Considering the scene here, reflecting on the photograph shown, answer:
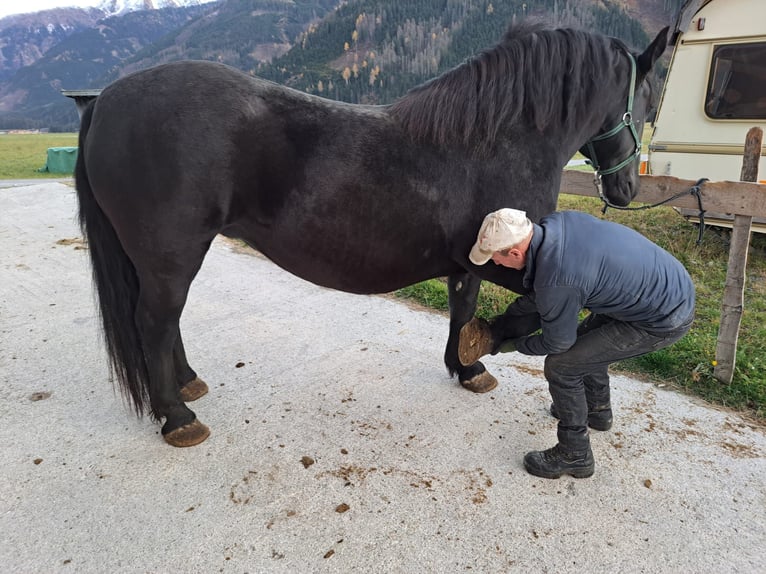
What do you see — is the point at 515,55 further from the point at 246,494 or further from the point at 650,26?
the point at 650,26

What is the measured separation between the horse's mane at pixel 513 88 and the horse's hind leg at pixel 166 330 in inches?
53.7

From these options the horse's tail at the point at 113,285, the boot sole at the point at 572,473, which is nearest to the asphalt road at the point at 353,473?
the boot sole at the point at 572,473

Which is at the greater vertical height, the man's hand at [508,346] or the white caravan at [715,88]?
the white caravan at [715,88]

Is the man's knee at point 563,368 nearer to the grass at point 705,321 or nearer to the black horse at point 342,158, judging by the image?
the black horse at point 342,158

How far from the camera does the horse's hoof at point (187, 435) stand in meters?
2.59

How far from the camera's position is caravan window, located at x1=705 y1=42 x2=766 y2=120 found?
18.2 feet

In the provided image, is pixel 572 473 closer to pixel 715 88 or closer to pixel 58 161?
pixel 715 88

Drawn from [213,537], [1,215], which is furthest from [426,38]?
[213,537]

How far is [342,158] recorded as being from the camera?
221 centimetres

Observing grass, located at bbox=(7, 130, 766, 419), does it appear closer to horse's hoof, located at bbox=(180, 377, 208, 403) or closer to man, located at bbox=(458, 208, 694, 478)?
man, located at bbox=(458, 208, 694, 478)

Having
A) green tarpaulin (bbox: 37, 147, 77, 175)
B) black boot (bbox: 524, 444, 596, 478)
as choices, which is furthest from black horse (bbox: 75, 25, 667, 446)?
green tarpaulin (bbox: 37, 147, 77, 175)

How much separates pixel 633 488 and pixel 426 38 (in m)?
114

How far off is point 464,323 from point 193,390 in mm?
1852

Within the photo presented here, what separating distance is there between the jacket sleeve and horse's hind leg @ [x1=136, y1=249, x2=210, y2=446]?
170cm
